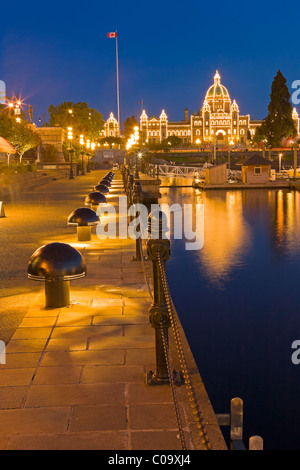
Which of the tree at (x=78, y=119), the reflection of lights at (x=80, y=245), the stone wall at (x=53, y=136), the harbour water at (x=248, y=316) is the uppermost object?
the tree at (x=78, y=119)

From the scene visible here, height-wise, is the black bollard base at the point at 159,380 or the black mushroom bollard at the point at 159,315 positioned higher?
the black mushroom bollard at the point at 159,315

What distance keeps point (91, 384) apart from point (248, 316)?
6331 millimetres

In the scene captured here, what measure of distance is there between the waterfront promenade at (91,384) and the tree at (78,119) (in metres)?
67.2

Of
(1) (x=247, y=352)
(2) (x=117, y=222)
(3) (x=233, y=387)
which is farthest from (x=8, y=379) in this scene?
(2) (x=117, y=222)

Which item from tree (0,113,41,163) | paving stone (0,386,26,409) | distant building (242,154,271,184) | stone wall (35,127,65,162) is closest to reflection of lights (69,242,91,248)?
paving stone (0,386,26,409)

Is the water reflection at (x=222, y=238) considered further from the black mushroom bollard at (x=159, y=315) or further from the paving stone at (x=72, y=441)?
the paving stone at (x=72, y=441)

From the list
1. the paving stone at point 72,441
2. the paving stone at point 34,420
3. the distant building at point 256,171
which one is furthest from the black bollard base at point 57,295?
the distant building at point 256,171

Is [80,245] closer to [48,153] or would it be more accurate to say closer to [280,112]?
[48,153]

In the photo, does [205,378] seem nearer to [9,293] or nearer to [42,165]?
[9,293]

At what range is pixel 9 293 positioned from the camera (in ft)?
28.5

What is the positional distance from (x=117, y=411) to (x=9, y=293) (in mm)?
4768

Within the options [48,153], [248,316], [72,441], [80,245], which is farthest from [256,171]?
[72,441]

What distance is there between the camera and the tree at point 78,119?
76688 millimetres
